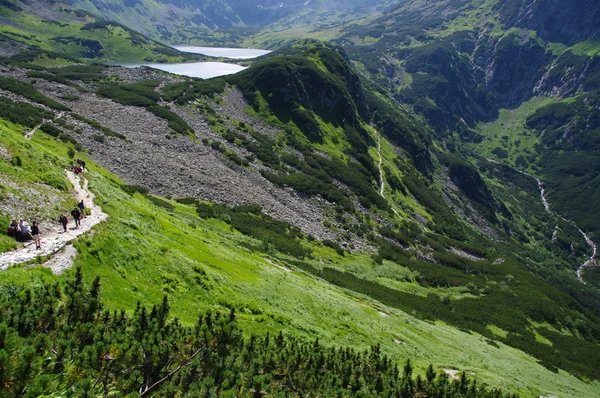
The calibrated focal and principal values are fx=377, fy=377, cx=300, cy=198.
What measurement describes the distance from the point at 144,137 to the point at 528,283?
10067 cm

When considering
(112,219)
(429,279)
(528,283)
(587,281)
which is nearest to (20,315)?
(112,219)

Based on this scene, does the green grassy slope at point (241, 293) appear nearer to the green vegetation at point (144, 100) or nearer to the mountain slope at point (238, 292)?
the mountain slope at point (238, 292)

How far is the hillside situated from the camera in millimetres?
27828

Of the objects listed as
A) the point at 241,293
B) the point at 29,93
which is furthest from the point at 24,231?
the point at 29,93

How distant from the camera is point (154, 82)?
4488 inches

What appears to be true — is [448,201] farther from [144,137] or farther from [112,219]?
[112,219]

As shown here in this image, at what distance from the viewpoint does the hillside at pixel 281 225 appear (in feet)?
91.3

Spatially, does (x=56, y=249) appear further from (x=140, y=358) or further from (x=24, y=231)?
(x=140, y=358)

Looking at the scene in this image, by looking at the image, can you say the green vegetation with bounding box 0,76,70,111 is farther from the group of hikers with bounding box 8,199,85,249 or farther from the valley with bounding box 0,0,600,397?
the group of hikers with bounding box 8,199,85,249

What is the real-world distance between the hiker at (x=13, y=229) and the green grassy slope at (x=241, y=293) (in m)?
2.89

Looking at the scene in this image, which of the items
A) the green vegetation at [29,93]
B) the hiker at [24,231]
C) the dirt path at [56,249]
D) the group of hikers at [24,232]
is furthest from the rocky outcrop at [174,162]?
the hiker at [24,231]

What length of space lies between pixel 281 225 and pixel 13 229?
175 feet

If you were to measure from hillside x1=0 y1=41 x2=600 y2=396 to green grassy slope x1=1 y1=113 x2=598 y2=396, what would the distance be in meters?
0.19

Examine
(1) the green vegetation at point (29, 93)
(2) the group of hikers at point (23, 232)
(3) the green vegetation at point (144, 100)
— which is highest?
(3) the green vegetation at point (144, 100)
